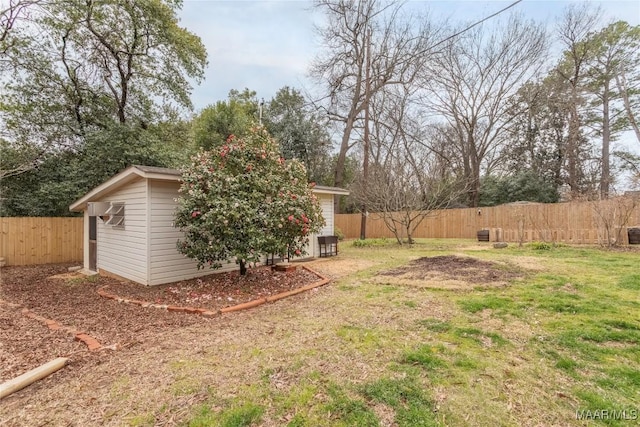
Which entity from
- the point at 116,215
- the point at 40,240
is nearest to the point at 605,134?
the point at 116,215

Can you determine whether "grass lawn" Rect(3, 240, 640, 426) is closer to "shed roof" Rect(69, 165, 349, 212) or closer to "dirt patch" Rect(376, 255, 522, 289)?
"dirt patch" Rect(376, 255, 522, 289)

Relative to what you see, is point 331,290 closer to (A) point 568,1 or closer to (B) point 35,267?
(B) point 35,267

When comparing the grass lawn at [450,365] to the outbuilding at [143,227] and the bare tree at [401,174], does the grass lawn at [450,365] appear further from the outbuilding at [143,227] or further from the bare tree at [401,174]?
the bare tree at [401,174]

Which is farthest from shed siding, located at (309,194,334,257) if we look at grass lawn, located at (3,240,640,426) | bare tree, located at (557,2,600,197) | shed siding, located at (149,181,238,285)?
bare tree, located at (557,2,600,197)

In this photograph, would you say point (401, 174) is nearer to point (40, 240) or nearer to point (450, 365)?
point (450, 365)

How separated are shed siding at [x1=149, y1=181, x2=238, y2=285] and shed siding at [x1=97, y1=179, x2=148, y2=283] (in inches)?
7.0

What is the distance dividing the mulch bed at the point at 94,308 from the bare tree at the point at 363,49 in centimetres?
1103

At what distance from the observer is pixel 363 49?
15391 mm

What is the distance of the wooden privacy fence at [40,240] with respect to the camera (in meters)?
9.20

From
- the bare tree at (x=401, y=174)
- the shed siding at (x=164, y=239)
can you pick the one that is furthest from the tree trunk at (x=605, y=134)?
Result: the shed siding at (x=164, y=239)

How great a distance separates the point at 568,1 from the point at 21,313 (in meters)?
23.6

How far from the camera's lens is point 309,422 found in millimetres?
2049

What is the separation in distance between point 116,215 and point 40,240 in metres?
5.12

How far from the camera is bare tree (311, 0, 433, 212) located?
14812 mm
